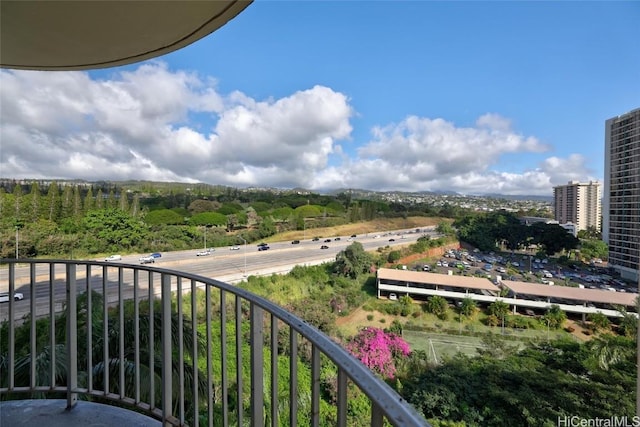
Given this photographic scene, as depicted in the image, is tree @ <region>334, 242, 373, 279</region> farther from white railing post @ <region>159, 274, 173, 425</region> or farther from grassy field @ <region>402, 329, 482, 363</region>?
white railing post @ <region>159, 274, 173, 425</region>

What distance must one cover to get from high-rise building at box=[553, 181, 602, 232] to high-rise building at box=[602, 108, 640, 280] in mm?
6336

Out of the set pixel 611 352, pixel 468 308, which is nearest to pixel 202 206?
pixel 468 308

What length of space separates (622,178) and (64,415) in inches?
397

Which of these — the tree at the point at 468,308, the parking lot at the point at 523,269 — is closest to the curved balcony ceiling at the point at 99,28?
the parking lot at the point at 523,269

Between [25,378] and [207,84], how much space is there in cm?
1273

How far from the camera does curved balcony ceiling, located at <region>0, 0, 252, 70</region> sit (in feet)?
3.06

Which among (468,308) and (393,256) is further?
(393,256)

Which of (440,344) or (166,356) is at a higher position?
(166,356)

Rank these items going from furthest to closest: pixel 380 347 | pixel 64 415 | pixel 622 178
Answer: pixel 380 347
pixel 622 178
pixel 64 415

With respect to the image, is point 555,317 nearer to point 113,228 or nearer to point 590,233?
point 590,233

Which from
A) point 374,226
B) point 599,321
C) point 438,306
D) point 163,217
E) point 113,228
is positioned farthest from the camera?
point 374,226

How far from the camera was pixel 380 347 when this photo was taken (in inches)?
425

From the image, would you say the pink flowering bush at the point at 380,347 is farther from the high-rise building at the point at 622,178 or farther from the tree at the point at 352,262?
the high-rise building at the point at 622,178

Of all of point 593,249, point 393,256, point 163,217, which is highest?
point 163,217
